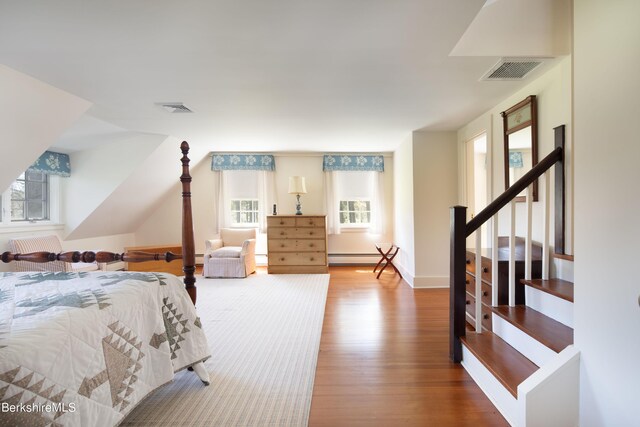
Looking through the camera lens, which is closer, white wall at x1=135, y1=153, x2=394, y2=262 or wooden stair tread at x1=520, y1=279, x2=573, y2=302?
wooden stair tread at x1=520, y1=279, x2=573, y2=302

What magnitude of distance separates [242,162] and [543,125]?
4.67m

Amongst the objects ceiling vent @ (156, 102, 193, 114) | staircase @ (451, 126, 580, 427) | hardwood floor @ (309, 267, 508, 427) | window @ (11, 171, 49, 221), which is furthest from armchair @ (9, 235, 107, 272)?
staircase @ (451, 126, 580, 427)

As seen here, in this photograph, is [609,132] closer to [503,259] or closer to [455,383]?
[503,259]

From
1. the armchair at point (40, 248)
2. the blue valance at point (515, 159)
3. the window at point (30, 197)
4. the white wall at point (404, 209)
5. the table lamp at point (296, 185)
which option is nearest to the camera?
the blue valance at point (515, 159)

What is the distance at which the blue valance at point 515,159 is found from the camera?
2.88 meters

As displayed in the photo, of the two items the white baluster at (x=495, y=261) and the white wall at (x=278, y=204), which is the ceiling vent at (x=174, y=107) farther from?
the white baluster at (x=495, y=261)

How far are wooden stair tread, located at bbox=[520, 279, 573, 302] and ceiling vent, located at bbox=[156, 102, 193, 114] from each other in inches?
138

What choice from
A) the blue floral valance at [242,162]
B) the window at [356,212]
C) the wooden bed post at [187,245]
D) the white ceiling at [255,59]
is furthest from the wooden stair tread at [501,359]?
the blue floral valance at [242,162]

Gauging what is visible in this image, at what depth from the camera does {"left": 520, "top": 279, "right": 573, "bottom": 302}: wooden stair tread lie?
1797 mm

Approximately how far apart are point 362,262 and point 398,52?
4.28 metres

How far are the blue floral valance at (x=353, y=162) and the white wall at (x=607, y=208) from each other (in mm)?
4315

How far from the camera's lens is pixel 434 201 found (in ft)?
14.0

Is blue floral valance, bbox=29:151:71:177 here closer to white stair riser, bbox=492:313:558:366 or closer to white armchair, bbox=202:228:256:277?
white armchair, bbox=202:228:256:277

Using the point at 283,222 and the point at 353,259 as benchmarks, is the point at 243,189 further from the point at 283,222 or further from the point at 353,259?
the point at 353,259
